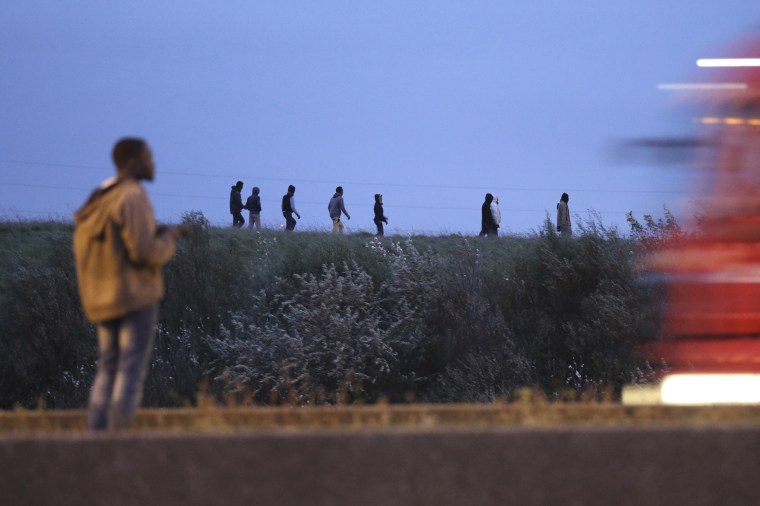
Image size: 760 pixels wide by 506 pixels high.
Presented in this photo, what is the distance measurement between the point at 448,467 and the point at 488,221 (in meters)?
Result: 39.3

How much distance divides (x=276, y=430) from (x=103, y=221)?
2.02 m

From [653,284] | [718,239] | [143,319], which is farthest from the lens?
[653,284]

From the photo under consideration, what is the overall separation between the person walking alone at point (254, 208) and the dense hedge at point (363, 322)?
279cm

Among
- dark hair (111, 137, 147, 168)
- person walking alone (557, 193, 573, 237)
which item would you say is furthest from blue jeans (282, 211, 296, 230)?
dark hair (111, 137, 147, 168)

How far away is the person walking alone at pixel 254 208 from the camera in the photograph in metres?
42.7

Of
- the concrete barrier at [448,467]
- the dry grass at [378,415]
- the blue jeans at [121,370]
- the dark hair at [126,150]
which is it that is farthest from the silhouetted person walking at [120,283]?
the concrete barrier at [448,467]

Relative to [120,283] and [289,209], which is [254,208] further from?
[120,283]

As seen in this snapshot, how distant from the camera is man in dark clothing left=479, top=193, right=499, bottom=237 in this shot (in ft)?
143

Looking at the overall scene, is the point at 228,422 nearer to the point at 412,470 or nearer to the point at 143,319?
the point at 143,319

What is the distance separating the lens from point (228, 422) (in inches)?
261

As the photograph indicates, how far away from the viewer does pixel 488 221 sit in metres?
43.9

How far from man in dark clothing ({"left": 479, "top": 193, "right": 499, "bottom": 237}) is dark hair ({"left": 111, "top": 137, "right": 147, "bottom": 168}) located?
121ft

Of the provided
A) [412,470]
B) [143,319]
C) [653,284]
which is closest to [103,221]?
[143,319]

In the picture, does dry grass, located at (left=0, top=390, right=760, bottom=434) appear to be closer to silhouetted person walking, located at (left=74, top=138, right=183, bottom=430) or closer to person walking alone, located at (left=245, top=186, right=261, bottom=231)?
silhouetted person walking, located at (left=74, top=138, right=183, bottom=430)
